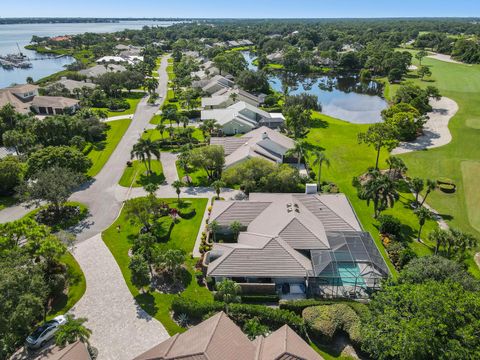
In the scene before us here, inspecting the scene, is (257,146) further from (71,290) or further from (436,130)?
(436,130)

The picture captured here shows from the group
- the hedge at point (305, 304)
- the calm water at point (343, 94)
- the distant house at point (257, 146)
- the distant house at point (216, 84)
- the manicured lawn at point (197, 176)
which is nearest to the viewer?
the hedge at point (305, 304)

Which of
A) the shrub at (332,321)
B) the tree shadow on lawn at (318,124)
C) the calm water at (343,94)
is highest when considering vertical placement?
the shrub at (332,321)

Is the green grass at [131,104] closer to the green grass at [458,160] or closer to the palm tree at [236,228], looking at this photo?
the palm tree at [236,228]

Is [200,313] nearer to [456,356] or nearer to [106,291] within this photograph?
[106,291]

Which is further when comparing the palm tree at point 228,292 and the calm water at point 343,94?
the calm water at point 343,94

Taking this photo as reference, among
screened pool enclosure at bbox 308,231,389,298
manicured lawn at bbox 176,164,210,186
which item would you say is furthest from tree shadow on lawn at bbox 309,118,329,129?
screened pool enclosure at bbox 308,231,389,298

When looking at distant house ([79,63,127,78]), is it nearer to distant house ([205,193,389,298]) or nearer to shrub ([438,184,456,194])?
distant house ([205,193,389,298])

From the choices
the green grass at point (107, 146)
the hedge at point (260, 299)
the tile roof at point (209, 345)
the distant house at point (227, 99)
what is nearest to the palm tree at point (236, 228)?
the hedge at point (260, 299)

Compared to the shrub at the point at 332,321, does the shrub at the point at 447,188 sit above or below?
below

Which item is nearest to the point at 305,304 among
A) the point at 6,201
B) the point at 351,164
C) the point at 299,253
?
the point at 299,253

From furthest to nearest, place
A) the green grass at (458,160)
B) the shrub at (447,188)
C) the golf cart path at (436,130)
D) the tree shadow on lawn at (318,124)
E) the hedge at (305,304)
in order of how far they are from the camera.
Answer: the tree shadow on lawn at (318,124), the golf cart path at (436,130), the shrub at (447,188), the green grass at (458,160), the hedge at (305,304)
